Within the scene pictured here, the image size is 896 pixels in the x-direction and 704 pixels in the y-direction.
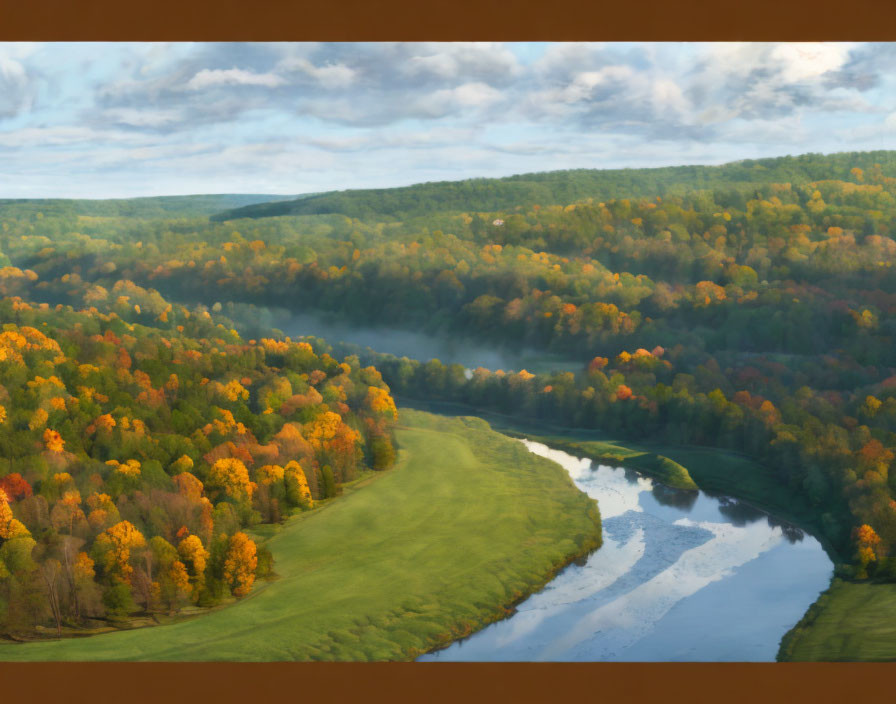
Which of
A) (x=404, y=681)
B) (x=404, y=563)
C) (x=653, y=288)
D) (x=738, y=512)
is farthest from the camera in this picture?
(x=653, y=288)

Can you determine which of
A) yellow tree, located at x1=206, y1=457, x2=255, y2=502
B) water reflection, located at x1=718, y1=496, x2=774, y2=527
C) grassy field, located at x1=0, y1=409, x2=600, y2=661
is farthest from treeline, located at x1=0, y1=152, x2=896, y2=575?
yellow tree, located at x1=206, y1=457, x2=255, y2=502

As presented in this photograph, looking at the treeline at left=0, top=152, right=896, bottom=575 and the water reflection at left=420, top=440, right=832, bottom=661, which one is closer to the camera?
the water reflection at left=420, top=440, right=832, bottom=661

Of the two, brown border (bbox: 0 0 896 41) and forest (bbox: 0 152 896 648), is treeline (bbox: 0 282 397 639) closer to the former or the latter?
forest (bbox: 0 152 896 648)

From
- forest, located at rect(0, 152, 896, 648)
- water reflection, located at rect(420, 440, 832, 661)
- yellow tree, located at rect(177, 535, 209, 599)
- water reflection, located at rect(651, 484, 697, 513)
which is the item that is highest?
forest, located at rect(0, 152, 896, 648)

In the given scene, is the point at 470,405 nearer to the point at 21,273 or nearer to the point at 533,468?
the point at 533,468

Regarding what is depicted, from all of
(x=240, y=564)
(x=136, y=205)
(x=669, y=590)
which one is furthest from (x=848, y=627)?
(x=136, y=205)

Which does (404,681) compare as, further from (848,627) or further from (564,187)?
(564,187)
